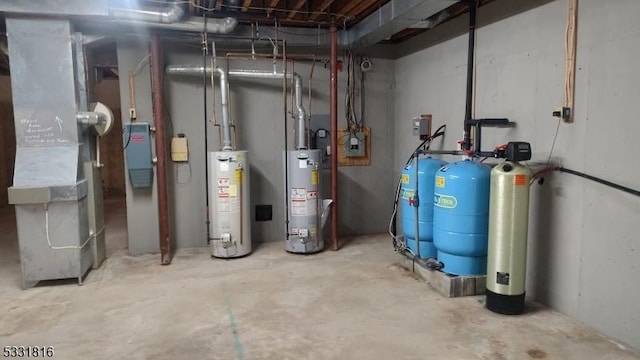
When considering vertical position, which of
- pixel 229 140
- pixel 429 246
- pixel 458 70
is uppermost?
pixel 458 70

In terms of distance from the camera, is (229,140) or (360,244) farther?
(360,244)

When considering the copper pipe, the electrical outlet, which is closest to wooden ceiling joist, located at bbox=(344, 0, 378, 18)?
the copper pipe

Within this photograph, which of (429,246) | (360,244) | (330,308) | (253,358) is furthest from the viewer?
(360,244)

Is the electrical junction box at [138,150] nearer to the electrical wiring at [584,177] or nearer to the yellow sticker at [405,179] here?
the yellow sticker at [405,179]

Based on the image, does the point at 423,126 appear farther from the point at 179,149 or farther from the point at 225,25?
the point at 179,149

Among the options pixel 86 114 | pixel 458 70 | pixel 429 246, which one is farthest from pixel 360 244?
pixel 86 114

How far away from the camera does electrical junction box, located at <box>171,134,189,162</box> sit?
4.70 meters

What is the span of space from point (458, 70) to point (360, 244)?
7.12 feet

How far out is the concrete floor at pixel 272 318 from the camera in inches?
101

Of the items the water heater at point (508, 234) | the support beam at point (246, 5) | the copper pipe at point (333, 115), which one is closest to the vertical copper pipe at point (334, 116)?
the copper pipe at point (333, 115)

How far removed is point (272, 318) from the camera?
9.84ft

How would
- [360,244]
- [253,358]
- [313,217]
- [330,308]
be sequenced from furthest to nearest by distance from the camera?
[360,244] → [313,217] → [330,308] → [253,358]

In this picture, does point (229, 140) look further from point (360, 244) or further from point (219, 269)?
point (360, 244)

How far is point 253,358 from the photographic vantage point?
8.11 ft
